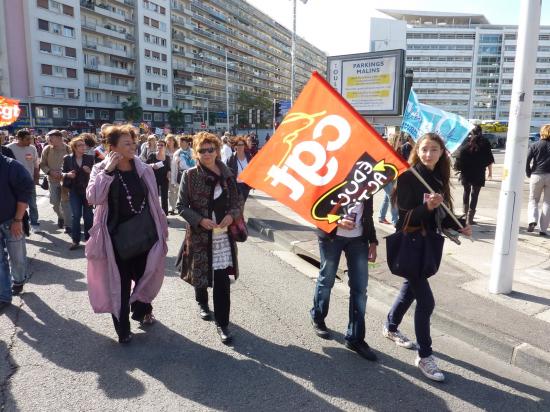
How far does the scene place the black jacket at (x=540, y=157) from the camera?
7328 millimetres

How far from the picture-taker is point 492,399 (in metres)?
2.99

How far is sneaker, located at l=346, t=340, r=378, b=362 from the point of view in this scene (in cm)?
347

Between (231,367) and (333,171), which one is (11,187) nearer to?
(231,367)

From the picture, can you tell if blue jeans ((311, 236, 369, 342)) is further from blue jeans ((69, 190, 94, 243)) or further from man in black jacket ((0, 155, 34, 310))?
blue jeans ((69, 190, 94, 243))

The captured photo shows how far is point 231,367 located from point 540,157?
6.74 metres

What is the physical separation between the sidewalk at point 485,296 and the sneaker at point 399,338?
586 millimetres

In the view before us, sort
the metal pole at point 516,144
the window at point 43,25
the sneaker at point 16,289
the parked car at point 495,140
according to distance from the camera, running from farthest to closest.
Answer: the window at point 43,25
the parked car at point 495,140
the sneaker at point 16,289
the metal pole at point 516,144

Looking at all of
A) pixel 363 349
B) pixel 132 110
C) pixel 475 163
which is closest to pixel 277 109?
pixel 475 163

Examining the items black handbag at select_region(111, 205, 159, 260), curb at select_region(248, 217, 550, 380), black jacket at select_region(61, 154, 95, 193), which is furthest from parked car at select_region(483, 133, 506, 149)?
black handbag at select_region(111, 205, 159, 260)

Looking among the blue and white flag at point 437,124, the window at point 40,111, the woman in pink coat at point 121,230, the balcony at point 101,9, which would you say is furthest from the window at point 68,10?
the woman in pink coat at point 121,230

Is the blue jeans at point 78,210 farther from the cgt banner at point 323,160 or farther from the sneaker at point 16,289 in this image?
the cgt banner at point 323,160

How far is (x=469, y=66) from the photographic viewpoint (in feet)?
339

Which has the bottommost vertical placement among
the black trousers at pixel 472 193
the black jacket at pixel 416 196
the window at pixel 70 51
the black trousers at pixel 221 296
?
the black trousers at pixel 221 296

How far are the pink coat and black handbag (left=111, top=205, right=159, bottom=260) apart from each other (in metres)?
0.06
